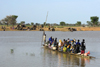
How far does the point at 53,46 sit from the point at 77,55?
21.5 ft

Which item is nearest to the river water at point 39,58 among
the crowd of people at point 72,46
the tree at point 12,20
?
the crowd of people at point 72,46

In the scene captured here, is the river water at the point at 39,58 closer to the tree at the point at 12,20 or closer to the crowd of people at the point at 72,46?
the crowd of people at the point at 72,46

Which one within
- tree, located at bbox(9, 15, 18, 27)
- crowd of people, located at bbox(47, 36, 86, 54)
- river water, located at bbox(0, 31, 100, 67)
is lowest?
river water, located at bbox(0, 31, 100, 67)

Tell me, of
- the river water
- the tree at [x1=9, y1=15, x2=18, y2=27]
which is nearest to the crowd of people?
the river water

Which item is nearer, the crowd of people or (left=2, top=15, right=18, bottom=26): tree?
the crowd of people

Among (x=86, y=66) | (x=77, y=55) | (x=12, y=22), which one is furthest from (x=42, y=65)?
(x=12, y=22)

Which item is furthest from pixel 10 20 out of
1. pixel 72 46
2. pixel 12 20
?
pixel 72 46

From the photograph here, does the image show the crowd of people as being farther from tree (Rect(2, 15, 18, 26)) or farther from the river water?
tree (Rect(2, 15, 18, 26))

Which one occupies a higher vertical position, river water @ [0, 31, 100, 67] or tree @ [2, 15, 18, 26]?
tree @ [2, 15, 18, 26]

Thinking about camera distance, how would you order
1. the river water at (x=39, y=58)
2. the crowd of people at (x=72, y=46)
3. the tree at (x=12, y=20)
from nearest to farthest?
1. the river water at (x=39, y=58)
2. the crowd of people at (x=72, y=46)
3. the tree at (x=12, y=20)

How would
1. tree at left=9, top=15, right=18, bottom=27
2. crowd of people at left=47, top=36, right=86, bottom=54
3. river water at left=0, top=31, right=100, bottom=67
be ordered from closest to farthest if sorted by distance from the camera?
river water at left=0, top=31, right=100, bottom=67, crowd of people at left=47, top=36, right=86, bottom=54, tree at left=9, top=15, right=18, bottom=27

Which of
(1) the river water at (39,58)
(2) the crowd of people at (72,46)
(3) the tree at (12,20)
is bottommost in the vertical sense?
(1) the river water at (39,58)

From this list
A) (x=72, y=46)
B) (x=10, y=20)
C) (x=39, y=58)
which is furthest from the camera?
(x=10, y=20)

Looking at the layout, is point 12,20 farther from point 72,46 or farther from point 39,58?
point 39,58
